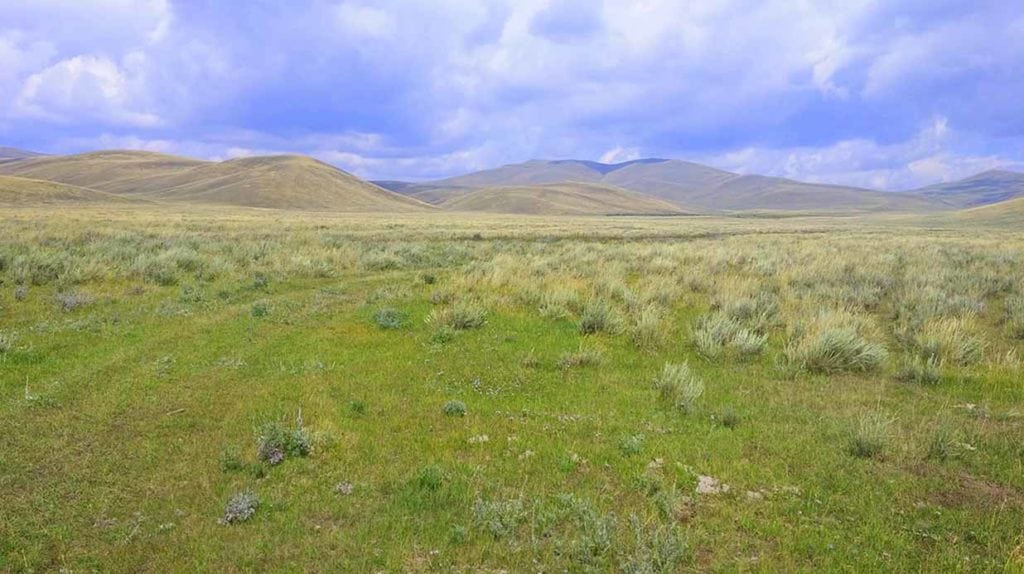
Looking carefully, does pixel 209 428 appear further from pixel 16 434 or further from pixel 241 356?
pixel 241 356

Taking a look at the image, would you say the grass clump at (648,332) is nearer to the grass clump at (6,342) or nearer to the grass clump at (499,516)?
the grass clump at (499,516)

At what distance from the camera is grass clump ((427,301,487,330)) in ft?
38.4

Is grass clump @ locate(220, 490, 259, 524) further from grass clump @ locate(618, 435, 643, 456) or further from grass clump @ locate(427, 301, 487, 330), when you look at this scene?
grass clump @ locate(427, 301, 487, 330)

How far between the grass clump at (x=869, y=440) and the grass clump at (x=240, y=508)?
610 centimetres

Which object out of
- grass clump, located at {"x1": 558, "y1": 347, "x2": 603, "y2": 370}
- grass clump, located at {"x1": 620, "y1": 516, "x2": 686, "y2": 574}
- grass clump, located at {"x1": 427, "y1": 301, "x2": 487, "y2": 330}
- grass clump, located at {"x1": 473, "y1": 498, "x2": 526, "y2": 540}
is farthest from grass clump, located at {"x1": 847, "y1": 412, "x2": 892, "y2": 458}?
grass clump, located at {"x1": 427, "y1": 301, "x2": 487, "y2": 330}

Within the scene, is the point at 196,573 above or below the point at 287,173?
below

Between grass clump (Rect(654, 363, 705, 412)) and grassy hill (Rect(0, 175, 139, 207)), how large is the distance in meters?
105

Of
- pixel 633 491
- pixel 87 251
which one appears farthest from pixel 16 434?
pixel 87 251

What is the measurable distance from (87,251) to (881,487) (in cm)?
2344

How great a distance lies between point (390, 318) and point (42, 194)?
374 feet

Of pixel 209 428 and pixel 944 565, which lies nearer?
pixel 944 565

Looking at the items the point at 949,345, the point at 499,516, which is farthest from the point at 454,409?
the point at 949,345

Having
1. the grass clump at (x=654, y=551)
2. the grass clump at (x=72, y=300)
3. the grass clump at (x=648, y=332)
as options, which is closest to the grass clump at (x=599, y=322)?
the grass clump at (x=648, y=332)

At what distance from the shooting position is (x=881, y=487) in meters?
5.54
